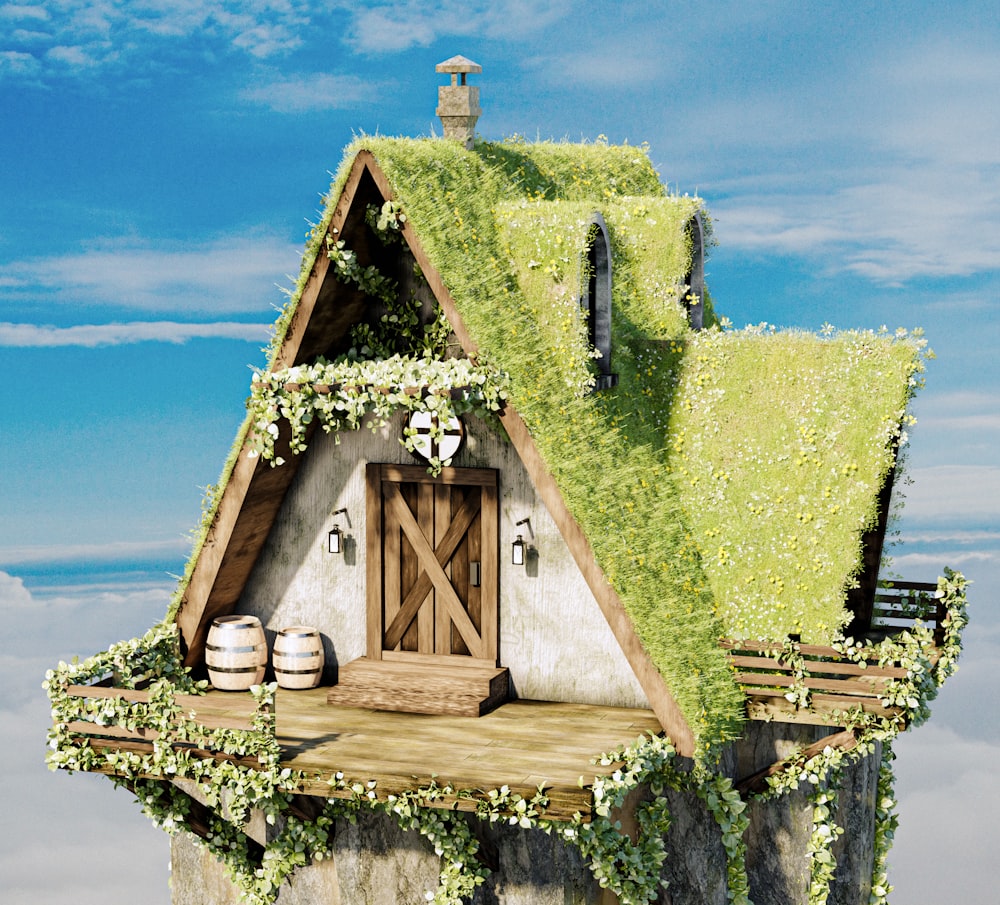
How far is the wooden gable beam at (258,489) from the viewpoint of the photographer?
50.4ft

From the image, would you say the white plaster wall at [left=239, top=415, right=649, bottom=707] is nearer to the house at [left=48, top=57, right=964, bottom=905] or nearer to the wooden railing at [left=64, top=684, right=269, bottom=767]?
the house at [left=48, top=57, right=964, bottom=905]

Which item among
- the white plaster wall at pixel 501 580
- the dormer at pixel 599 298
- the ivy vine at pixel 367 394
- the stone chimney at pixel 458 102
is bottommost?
the white plaster wall at pixel 501 580

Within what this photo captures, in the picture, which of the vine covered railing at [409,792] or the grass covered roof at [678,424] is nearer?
the vine covered railing at [409,792]

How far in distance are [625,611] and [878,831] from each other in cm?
642

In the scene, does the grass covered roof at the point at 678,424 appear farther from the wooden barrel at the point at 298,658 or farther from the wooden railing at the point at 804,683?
the wooden barrel at the point at 298,658

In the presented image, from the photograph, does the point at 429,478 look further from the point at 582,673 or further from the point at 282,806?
the point at 282,806

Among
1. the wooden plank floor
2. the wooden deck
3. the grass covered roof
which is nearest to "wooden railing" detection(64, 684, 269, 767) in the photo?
the wooden deck

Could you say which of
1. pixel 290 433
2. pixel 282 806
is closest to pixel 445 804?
pixel 282 806

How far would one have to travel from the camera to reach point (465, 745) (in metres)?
14.7

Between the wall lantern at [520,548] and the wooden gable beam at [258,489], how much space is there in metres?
2.75

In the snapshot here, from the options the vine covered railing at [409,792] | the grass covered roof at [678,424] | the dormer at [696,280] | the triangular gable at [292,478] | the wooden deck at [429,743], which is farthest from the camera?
the dormer at [696,280]

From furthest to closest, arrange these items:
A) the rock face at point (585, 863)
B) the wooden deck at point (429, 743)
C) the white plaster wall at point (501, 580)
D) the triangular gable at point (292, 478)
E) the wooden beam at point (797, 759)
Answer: the white plaster wall at point (501, 580) → the wooden beam at point (797, 759) → the triangular gable at point (292, 478) → the rock face at point (585, 863) → the wooden deck at point (429, 743)

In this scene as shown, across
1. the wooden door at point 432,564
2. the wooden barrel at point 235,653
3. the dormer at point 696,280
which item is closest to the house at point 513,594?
the wooden door at point 432,564

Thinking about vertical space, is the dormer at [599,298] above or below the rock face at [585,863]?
above
